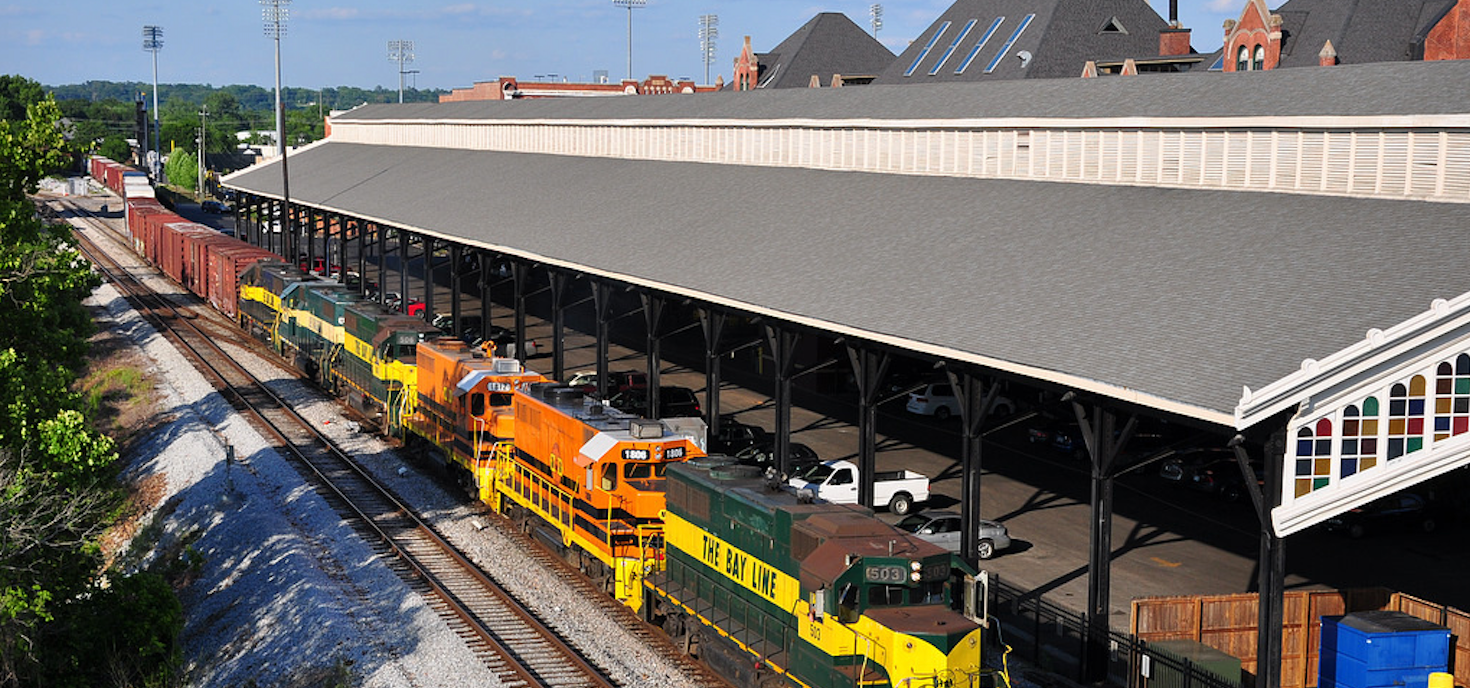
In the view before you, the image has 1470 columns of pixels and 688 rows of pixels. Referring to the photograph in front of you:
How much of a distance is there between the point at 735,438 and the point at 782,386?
969 cm

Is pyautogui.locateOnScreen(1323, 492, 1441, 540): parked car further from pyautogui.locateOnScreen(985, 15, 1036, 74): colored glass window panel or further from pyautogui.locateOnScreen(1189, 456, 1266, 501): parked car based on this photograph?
pyautogui.locateOnScreen(985, 15, 1036, 74): colored glass window panel

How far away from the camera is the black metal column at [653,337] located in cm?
4125

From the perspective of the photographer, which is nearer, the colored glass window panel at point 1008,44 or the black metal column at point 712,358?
the black metal column at point 712,358

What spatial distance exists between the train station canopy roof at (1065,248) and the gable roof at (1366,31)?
3064 cm

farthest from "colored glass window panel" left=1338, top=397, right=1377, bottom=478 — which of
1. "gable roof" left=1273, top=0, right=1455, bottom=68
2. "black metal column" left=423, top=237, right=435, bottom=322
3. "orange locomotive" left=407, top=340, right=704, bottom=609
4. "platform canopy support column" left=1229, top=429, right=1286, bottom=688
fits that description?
"gable roof" left=1273, top=0, right=1455, bottom=68

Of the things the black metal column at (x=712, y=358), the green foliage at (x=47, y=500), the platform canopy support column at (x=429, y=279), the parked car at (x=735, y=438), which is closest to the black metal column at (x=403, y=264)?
the platform canopy support column at (x=429, y=279)

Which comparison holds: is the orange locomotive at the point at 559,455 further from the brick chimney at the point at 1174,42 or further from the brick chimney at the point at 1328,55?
the brick chimney at the point at 1174,42

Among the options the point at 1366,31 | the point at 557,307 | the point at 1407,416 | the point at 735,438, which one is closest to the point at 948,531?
the point at 735,438

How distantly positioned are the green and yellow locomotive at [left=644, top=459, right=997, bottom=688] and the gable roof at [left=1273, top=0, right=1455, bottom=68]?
51.7m

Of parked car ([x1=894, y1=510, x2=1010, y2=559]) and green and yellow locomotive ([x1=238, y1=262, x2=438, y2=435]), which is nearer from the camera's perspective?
parked car ([x1=894, y1=510, x2=1010, y2=559])

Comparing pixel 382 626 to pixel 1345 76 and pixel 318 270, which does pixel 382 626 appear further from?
pixel 318 270

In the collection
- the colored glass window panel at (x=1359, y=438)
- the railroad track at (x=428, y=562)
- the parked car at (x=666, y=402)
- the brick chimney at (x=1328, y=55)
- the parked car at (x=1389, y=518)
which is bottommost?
the parked car at (x=1389, y=518)

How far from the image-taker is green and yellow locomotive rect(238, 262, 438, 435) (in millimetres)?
44250

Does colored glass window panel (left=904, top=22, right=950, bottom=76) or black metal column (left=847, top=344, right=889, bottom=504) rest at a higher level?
colored glass window panel (left=904, top=22, right=950, bottom=76)
